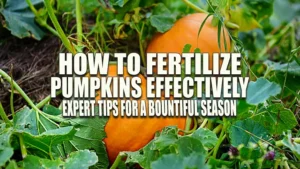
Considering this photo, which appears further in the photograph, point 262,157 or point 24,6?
point 24,6

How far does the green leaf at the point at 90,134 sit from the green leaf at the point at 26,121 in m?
0.05

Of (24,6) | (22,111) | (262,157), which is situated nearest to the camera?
(262,157)

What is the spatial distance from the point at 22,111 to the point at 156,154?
0.81 ft

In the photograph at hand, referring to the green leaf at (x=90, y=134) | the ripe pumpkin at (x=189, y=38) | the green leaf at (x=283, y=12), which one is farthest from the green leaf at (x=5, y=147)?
the green leaf at (x=283, y=12)

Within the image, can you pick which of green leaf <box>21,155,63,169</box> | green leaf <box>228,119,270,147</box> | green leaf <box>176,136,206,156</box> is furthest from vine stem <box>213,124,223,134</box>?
green leaf <box>21,155,63,169</box>

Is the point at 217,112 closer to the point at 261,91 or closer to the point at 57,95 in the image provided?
the point at 261,91

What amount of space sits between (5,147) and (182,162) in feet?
0.89

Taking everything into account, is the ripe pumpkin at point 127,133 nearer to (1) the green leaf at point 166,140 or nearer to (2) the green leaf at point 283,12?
(1) the green leaf at point 166,140

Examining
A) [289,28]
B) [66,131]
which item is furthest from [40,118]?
[289,28]

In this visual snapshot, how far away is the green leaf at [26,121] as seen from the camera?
91 centimetres

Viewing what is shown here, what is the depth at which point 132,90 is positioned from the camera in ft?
3.54

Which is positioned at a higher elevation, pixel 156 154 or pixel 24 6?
pixel 24 6

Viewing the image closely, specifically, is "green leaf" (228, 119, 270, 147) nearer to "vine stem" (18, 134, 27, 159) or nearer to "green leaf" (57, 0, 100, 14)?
"vine stem" (18, 134, 27, 159)

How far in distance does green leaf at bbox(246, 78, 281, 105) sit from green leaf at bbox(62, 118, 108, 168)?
0.27 meters
